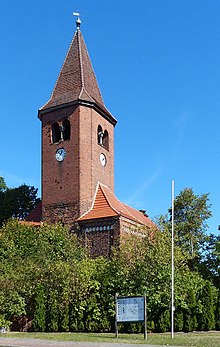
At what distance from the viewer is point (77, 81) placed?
40.7 metres

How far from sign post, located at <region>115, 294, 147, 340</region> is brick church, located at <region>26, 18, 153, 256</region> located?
13.3 meters

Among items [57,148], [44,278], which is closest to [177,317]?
[44,278]

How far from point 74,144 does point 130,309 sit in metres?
19.1

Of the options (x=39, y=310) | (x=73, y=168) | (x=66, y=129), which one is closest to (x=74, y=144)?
(x=73, y=168)

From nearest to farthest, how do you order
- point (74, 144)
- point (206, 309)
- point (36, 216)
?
point (206, 309), point (74, 144), point (36, 216)

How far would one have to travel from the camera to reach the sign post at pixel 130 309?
2075cm

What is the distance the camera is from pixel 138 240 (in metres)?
27.9

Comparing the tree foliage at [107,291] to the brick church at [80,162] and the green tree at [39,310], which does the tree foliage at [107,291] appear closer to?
the green tree at [39,310]

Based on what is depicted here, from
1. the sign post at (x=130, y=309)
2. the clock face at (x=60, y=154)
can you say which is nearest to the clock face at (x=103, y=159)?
the clock face at (x=60, y=154)

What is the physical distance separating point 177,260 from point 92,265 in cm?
456

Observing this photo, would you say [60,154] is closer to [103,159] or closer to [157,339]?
[103,159]

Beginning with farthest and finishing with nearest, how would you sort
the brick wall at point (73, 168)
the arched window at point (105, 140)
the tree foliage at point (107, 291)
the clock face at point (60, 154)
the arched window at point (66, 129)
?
the arched window at point (105, 140), the arched window at point (66, 129), the clock face at point (60, 154), the brick wall at point (73, 168), the tree foliage at point (107, 291)

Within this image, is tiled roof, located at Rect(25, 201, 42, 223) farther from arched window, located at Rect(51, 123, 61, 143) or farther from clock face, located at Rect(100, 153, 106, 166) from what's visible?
clock face, located at Rect(100, 153, 106, 166)

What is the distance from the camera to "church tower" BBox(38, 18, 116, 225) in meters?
37.9
